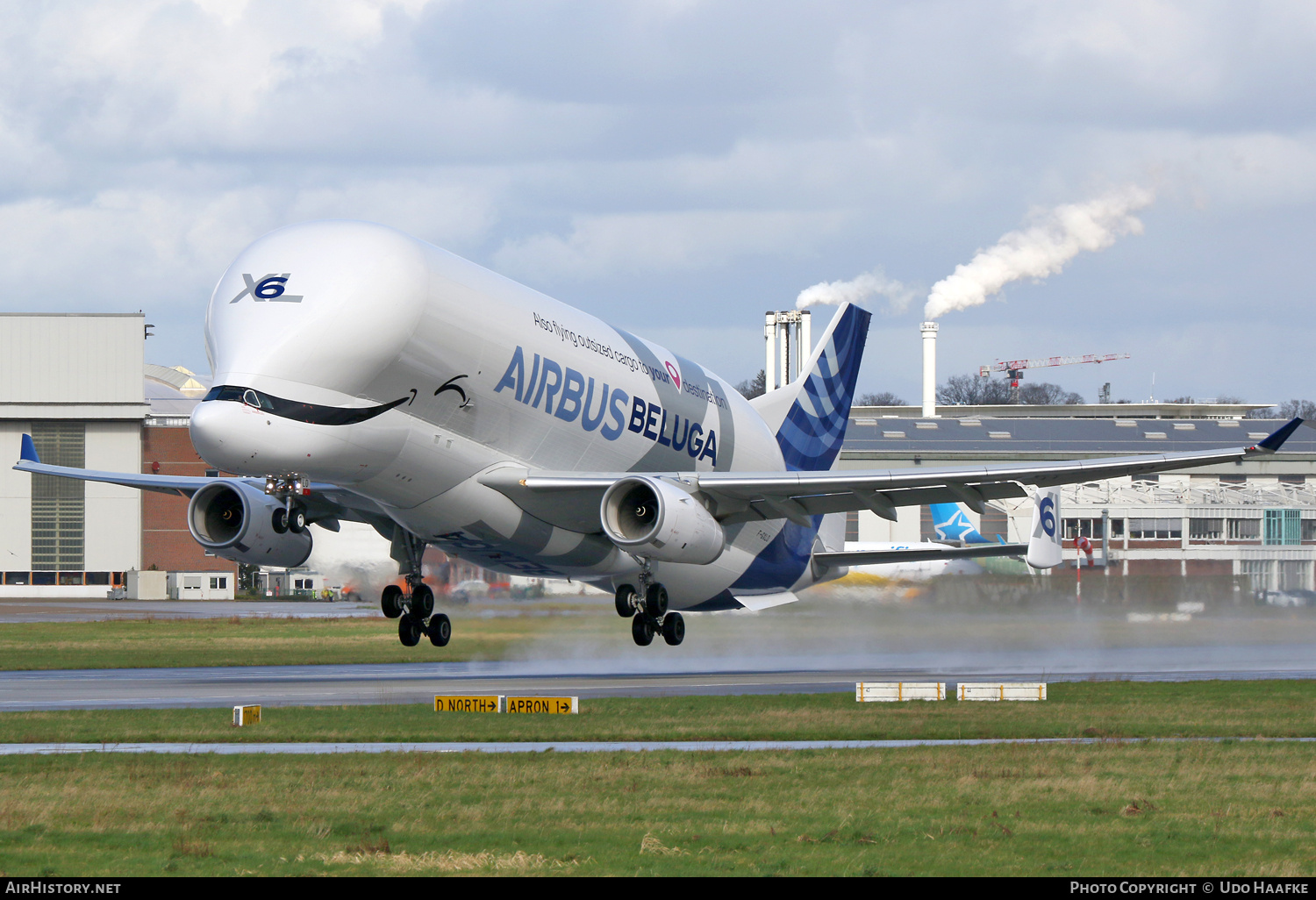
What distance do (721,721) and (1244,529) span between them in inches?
2904

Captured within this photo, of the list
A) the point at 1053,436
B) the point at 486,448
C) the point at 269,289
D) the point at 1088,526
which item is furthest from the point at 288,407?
the point at 1053,436

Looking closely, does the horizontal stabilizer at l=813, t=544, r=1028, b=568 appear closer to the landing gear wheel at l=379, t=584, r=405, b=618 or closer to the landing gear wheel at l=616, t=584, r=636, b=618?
the landing gear wheel at l=616, t=584, r=636, b=618

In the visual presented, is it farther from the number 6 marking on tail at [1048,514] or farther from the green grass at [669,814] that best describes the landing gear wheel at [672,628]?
the number 6 marking on tail at [1048,514]

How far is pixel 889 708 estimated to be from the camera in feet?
104

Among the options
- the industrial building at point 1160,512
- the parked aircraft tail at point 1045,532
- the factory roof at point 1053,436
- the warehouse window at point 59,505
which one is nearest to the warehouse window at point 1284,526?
the industrial building at point 1160,512

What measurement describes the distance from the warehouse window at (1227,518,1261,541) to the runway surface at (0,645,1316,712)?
43.9 metres

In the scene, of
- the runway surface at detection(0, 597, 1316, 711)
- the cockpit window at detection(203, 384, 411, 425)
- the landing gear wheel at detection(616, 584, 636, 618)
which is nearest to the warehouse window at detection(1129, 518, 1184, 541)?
the runway surface at detection(0, 597, 1316, 711)

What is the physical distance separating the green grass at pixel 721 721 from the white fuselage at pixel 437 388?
3.87m

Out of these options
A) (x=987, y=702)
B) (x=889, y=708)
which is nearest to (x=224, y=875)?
(x=889, y=708)

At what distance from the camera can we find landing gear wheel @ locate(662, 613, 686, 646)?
1346 inches

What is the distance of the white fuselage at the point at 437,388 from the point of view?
985 inches

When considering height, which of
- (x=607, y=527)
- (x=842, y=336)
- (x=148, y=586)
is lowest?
(x=148, y=586)

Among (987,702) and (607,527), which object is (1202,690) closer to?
(987,702)

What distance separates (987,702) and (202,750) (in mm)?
16560
